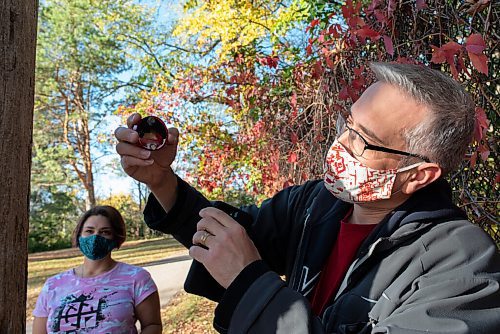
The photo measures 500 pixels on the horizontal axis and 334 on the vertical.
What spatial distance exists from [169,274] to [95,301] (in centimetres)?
1094

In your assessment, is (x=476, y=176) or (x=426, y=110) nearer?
(x=426, y=110)

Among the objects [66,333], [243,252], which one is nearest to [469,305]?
[243,252]

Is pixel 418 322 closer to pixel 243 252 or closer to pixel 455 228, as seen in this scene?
pixel 455 228

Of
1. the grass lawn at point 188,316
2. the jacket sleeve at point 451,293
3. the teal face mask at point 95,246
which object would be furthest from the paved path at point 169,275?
the jacket sleeve at point 451,293

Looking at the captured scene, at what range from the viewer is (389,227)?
5.00 feet

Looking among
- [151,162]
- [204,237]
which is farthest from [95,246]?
[204,237]

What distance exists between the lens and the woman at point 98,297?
315 cm

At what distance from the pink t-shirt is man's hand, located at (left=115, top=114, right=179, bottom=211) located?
1.74 meters

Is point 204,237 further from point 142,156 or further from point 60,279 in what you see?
point 60,279

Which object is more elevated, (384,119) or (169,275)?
(384,119)

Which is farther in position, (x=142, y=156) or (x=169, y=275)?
(x=169, y=275)

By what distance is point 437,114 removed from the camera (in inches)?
65.4

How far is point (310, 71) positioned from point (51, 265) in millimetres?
16181

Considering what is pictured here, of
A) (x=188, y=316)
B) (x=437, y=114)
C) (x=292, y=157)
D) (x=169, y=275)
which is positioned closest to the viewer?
(x=437, y=114)
